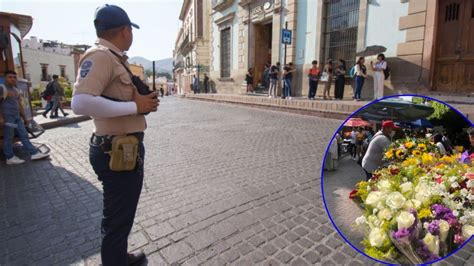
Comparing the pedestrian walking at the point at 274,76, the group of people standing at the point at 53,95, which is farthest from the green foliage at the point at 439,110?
the group of people standing at the point at 53,95

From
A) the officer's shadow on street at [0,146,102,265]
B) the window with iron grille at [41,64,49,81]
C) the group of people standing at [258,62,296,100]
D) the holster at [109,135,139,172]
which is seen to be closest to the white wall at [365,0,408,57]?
the group of people standing at [258,62,296,100]

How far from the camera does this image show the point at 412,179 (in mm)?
1262

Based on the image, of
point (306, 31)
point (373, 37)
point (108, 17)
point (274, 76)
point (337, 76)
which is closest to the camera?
point (108, 17)

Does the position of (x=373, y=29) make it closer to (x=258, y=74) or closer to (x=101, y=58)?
(x=258, y=74)

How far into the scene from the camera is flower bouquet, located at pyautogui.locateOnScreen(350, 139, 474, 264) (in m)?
1.18

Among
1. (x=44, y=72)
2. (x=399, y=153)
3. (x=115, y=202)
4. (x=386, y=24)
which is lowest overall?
(x=115, y=202)

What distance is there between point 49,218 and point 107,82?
2224 mm

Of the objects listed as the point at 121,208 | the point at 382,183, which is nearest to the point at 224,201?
the point at 121,208

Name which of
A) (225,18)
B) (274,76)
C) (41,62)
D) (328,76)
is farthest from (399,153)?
(41,62)

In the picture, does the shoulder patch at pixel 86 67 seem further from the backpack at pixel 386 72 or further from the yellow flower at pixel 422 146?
the backpack at pixel 386 72

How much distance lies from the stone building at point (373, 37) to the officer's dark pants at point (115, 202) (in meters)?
10.7

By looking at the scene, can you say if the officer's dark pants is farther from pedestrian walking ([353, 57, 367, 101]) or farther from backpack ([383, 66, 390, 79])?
backpack ([383, 66, 390, 79])

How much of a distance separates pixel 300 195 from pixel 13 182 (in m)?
4.10

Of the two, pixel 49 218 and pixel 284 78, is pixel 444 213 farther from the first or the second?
pixel 284 78
